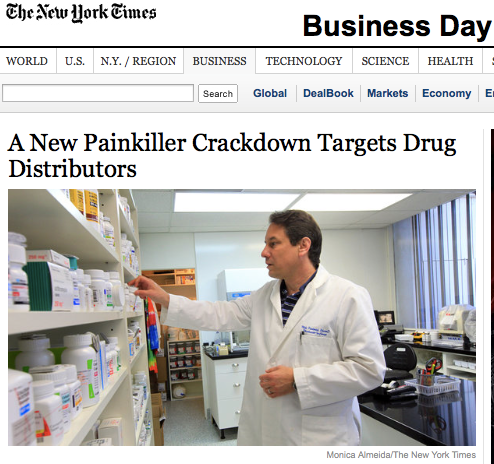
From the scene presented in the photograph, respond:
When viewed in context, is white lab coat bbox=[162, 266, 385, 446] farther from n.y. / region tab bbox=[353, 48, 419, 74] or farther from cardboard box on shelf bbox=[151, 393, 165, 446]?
cardboard box on shelf bbox=[151, 393, 165, 446]

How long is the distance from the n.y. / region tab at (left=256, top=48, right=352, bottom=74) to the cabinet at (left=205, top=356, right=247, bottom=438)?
4049 mm

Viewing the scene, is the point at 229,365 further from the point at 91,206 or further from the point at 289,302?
the point at 91,206

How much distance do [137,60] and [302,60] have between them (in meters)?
0.50

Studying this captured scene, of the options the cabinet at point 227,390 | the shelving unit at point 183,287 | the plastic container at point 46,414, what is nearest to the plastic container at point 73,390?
the plastic container at point 46,414

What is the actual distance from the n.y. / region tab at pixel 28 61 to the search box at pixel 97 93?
4 cm

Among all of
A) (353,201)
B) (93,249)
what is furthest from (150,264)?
(93,249)

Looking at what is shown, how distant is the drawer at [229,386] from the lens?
465 centimetres

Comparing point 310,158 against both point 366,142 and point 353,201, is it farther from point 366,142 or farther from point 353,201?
point 353,201

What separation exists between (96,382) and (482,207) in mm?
1406

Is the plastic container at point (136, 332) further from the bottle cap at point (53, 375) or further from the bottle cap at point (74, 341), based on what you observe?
the bottle cap at point (53, 375)

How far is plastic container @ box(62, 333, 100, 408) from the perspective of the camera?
3.73ft

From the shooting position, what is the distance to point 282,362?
1697 millimetres

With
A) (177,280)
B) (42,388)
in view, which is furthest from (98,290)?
(177,280)
